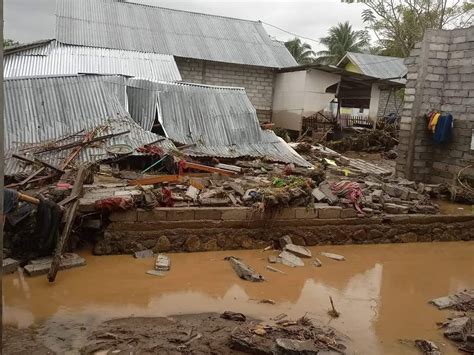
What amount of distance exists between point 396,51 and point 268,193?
2686 centimetres

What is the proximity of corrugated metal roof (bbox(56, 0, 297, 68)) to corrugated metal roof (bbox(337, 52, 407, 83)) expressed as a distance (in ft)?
17.0

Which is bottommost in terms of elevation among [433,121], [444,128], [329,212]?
[329,212]

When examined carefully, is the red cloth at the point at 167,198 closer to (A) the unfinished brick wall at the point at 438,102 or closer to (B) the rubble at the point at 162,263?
(B) the rubble at the point at 162,263

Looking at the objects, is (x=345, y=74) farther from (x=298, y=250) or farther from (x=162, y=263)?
(x=162, y=263)

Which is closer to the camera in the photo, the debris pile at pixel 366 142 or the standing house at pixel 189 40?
the standing house at pixel 189 40

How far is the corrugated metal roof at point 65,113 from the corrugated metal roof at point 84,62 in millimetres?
2434

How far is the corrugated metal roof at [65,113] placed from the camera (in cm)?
1041

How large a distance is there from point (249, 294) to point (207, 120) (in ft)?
24.3

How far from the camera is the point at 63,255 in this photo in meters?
6.81

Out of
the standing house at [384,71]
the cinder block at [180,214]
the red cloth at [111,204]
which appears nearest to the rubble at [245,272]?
the cinder block at [180,214]

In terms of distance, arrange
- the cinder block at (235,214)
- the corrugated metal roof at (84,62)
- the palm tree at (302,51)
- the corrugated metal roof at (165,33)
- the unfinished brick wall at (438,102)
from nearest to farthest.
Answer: the cinder block at (235,214), the unfinished brick wall at (438,102), the corrugated metal roof at (84,62), the corrugated metal roof at (165,33), the palm tree at (302,51)

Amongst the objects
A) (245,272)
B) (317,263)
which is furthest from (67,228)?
(317,263)

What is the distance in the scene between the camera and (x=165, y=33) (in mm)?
20531

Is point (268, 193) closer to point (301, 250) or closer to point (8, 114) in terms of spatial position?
point (301, 250)
